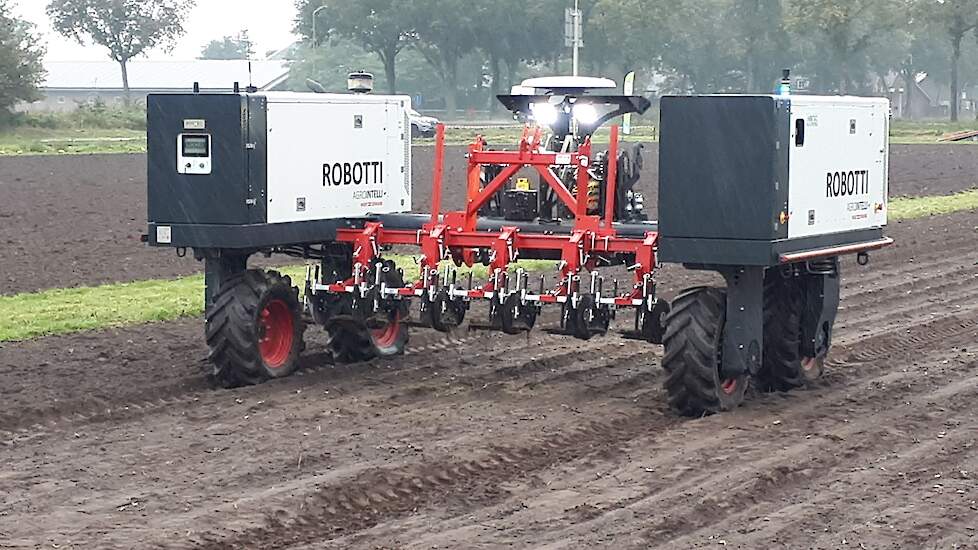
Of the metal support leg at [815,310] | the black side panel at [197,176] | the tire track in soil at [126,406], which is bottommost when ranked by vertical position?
the tire track in soil at [126,406]

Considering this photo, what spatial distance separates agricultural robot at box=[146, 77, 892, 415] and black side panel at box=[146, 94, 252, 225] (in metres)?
0.01

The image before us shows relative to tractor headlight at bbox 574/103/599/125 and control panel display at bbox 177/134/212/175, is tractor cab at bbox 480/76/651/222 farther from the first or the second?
control panel display at bbox 177/134/212/175

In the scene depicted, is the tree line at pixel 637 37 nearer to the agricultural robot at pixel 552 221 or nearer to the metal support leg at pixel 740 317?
the agricultural robot at pixel 552 221

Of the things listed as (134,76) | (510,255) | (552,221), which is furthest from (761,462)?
(134,76)

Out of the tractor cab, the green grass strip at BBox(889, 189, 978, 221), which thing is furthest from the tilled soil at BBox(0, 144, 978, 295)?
the tractor cab

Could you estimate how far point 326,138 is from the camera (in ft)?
46.7

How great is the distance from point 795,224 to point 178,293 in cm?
818

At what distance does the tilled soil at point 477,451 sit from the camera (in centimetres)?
890

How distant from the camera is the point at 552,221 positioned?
558 inches

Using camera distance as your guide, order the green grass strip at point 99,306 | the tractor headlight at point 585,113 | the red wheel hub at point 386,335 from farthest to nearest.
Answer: the green grass strip at point 99,306 → the red wheel hub at point 386,335 → the tractor headlight at point 585,113

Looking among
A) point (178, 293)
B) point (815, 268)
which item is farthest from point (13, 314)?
point (815, 268)

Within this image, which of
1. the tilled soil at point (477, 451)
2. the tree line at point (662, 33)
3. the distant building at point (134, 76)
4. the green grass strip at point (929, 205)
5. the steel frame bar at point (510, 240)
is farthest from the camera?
the distant building at point (134, 76)

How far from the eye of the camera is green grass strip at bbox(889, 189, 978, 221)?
99.3 feet

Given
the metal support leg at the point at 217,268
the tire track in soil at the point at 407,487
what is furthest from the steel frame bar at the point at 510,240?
the tire track in soil at the point at 407,487
